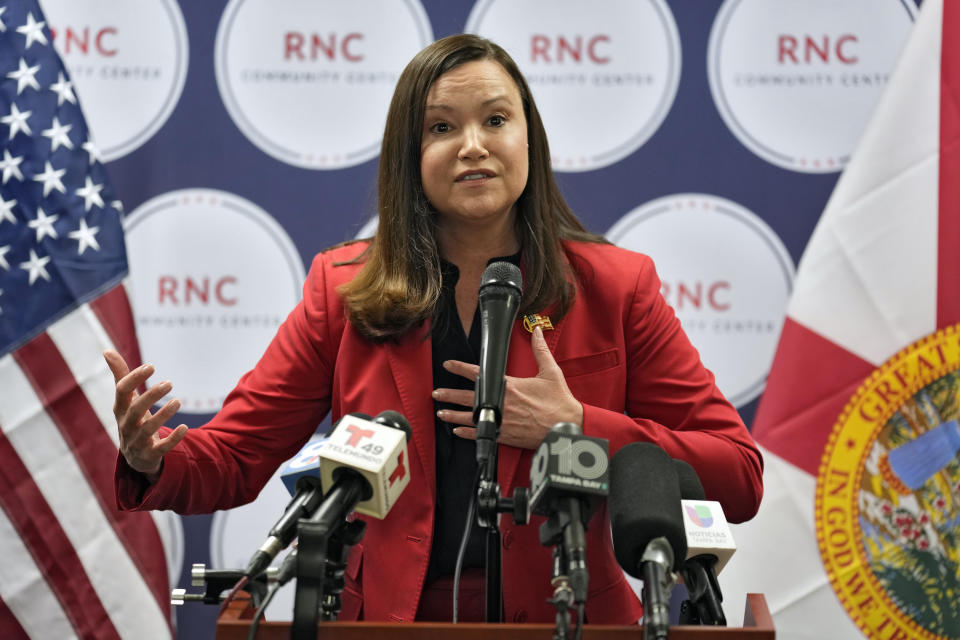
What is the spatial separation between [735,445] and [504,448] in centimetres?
44

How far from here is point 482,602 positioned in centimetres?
178

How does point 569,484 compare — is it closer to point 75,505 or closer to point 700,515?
point 700,515

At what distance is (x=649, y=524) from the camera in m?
1.19

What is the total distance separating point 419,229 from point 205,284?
1.20 m

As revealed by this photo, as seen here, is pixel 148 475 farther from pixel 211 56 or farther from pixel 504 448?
pixel 211 56

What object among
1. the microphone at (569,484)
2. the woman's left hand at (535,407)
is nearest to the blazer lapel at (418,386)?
the woman's left hand at (535,407)

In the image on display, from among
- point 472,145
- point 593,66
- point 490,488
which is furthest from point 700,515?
point 593,66

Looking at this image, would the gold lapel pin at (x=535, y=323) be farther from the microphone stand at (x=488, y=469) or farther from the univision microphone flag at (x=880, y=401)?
the univision microphone flag at (x=880, y=401)

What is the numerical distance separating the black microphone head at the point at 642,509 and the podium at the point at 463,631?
0.08 m

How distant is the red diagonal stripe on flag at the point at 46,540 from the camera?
2738 mm

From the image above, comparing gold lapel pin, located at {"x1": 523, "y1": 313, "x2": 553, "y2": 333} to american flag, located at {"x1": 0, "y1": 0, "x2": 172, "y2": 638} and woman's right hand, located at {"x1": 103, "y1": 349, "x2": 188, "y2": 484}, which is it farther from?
american flag, located at {"x1": 0, "y1": 0, "x2": 172, "y2": 638}

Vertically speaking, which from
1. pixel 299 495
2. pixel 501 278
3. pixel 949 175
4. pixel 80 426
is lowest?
pixel 80 426

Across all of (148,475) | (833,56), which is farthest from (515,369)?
(833,56)

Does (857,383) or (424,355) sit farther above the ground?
(424,355)
